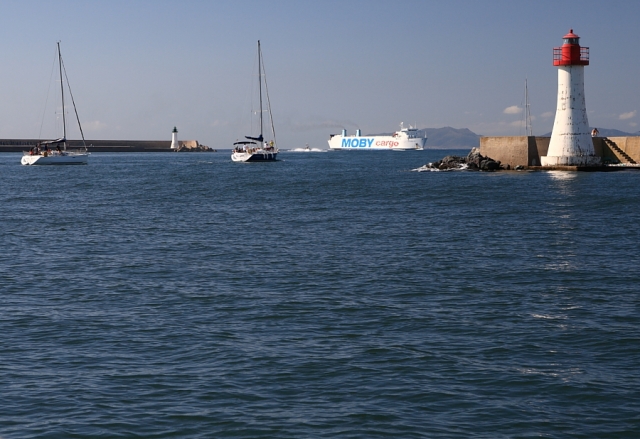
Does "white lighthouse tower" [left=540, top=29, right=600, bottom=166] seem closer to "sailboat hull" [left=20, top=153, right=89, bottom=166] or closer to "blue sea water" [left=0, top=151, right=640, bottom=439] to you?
"blue sea water" [left=0, top=151, right=640, bottom=439]

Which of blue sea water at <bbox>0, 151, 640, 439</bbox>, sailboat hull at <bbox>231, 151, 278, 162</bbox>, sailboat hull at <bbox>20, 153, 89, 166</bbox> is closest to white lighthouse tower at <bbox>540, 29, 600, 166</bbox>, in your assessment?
blue sea water at <bbox>0, 151, 640, 439</bbox>

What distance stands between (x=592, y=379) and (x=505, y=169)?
55.9m

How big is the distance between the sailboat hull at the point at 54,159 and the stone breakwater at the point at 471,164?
132ft

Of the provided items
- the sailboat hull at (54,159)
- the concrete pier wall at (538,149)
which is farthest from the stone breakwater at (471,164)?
the sailboat hull at (54,159)

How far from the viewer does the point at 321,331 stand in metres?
13.4

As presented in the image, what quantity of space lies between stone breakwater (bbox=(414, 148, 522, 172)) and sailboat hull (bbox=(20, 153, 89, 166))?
4020 centimetres

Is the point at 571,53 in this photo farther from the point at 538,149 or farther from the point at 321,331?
the point at 321,331

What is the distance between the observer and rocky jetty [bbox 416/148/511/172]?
65.8 meters

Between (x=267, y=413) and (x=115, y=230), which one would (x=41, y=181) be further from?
(x=267, y=413)

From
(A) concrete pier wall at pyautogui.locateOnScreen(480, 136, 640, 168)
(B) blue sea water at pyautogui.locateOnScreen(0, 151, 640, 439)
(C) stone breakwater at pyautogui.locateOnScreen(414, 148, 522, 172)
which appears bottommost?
(B) blue sea water at pyautogui.locateOnScreen(0, 151, 640, 439)

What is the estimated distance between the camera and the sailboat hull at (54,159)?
8656 cm

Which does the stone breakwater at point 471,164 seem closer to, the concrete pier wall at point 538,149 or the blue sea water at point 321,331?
the concrete pier wall at point 538,149

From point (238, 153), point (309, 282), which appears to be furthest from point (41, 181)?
point (309, 282)

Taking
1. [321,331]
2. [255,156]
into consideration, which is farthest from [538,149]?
[321,331]
